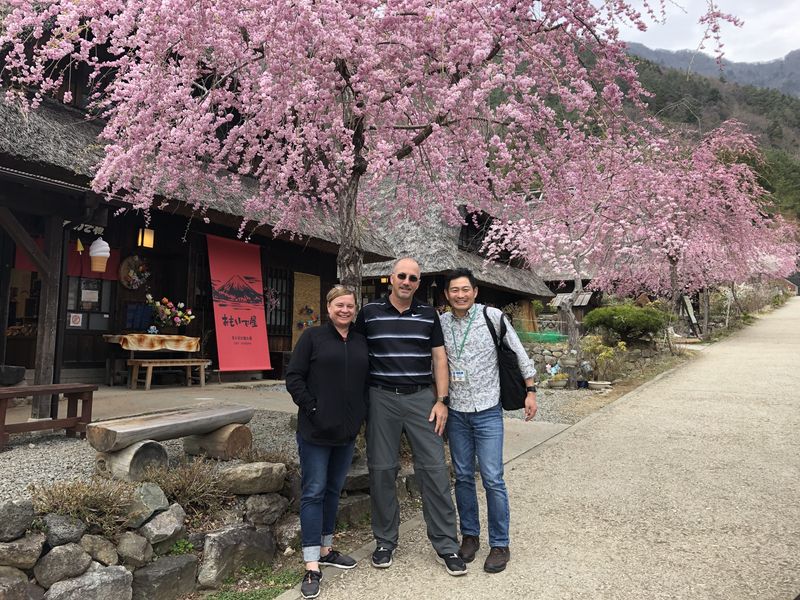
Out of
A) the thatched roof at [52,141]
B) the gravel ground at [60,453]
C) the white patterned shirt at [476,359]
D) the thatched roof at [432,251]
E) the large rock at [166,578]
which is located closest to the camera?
the large rock at [166,578]

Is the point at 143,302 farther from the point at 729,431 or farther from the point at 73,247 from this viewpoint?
the point at 729,431

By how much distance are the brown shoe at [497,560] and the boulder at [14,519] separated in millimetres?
2624

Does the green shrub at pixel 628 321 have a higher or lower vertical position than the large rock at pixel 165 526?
higher

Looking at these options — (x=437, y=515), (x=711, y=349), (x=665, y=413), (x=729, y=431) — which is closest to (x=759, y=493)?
(x=729, y=431)

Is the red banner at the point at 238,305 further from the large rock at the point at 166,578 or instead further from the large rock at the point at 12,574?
the large rock at the point at 12,574

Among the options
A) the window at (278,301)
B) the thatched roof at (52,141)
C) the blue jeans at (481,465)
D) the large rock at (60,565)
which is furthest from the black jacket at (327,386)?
the window at (278,301)

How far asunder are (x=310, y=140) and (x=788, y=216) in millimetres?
38098

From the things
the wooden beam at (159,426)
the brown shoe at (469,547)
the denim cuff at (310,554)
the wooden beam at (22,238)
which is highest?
the wooden beam at (22,238)

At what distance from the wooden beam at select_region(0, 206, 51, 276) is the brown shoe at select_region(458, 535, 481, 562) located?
4.94 m

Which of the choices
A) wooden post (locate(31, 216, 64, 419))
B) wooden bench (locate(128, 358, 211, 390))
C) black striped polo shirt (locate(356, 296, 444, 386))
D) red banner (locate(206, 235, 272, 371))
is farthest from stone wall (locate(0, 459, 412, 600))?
red banner (locate(206, 235, 272, 371))

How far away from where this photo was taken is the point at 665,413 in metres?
8.84

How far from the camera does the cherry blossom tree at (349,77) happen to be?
4.55m

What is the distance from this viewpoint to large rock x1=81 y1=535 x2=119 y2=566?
3068 millimetres

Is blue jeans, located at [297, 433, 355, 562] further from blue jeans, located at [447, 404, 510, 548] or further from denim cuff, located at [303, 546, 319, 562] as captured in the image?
blue jeans, located at [447, 404, 510, 548]
